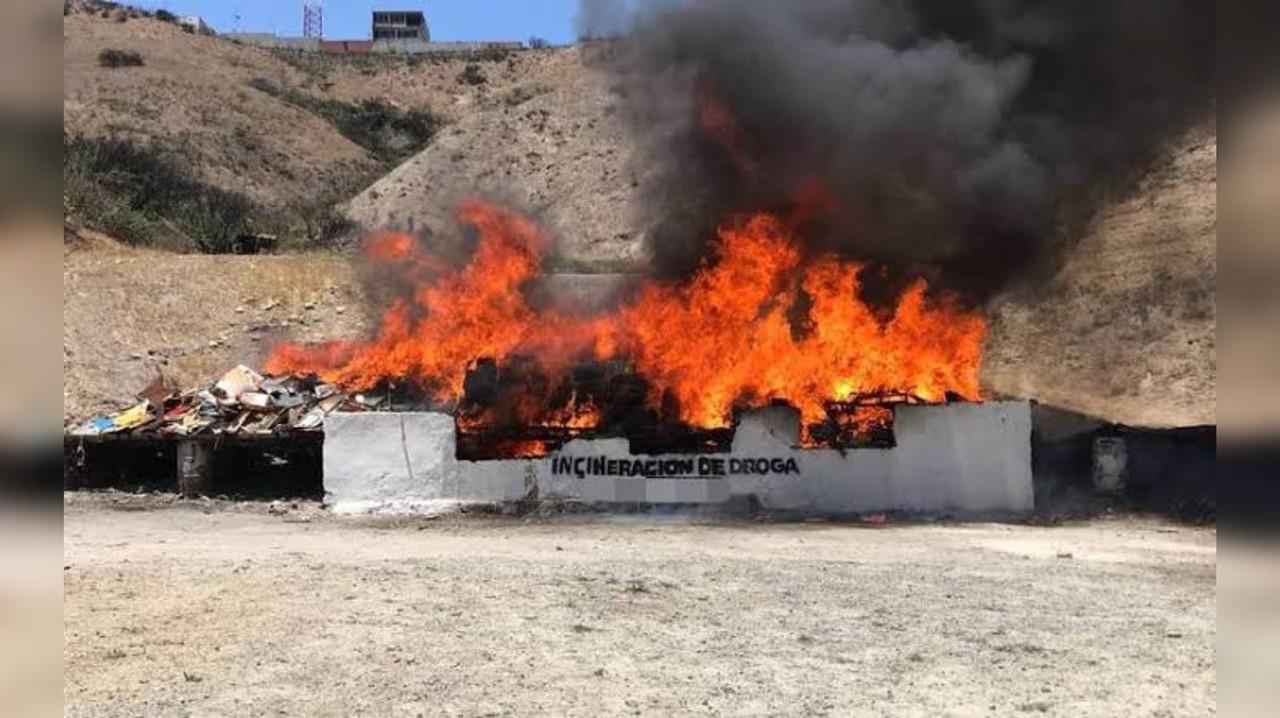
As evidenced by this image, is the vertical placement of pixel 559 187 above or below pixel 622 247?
above

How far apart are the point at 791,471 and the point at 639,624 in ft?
28.0

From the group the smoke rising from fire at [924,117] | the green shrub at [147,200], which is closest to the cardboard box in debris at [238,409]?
the smoke rising from fire at [924,117]

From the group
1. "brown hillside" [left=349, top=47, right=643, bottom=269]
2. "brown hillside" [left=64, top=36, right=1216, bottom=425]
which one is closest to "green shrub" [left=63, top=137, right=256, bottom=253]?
"brown hillside" [left=64, top=36, right=1216, bottom=425]

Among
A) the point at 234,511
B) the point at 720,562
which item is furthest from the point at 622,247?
the point at 720,562

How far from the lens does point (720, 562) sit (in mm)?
12789

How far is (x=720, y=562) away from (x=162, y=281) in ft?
80.0

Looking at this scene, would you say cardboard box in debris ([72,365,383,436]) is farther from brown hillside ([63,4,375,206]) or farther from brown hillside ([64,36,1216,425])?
brown hillside ([63,4,375,206])

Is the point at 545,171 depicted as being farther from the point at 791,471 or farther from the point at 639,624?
the point at 639,624

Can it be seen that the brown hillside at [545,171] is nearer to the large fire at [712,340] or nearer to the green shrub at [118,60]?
the large fire at [712,340]

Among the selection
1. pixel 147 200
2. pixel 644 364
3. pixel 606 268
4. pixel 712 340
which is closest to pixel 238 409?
pixel 644 364

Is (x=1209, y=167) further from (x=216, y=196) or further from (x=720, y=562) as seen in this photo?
(x=216, y=196)

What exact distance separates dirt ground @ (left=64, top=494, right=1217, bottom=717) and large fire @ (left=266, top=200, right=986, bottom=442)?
4004 millimetres

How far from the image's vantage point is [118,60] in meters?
63.1

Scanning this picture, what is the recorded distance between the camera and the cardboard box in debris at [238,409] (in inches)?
786
